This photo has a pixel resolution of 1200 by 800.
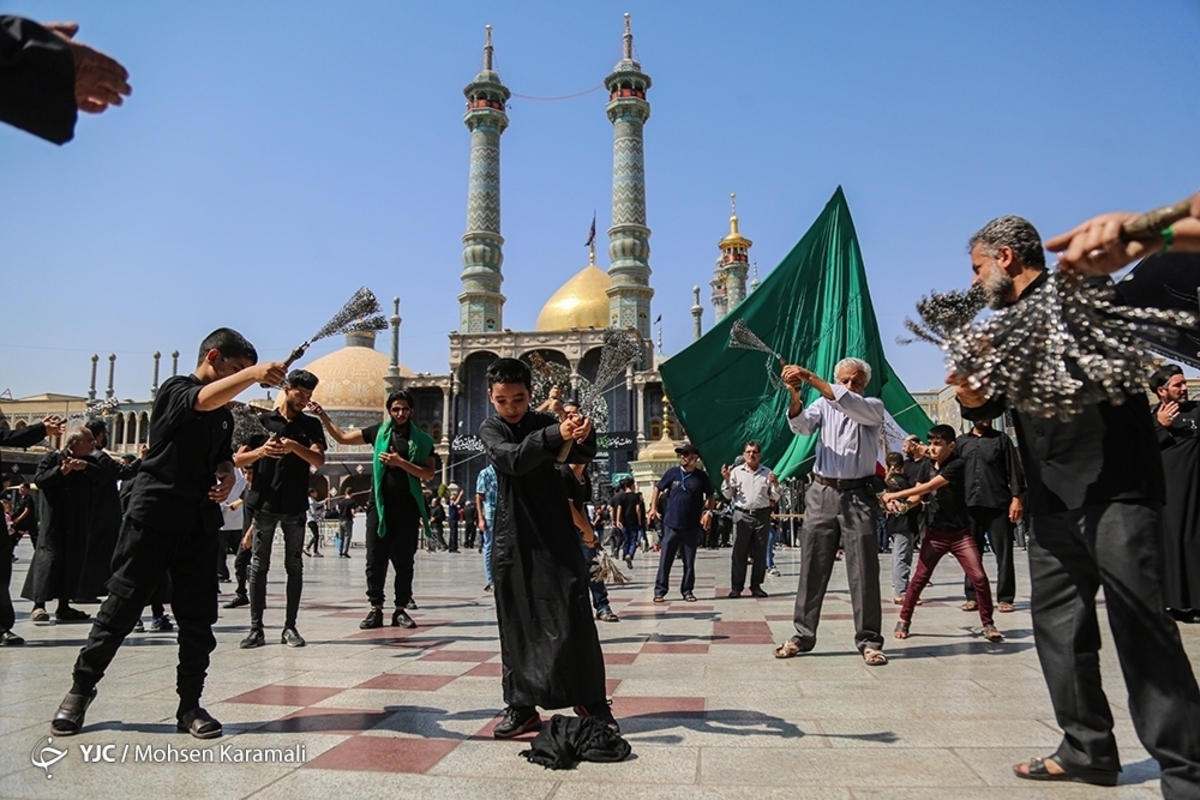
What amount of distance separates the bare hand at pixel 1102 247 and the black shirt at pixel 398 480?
4.88 m

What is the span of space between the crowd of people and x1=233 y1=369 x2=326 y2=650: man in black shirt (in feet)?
0.06

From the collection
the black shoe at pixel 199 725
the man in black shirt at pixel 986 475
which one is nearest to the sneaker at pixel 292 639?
the black shoe at pixel 199 725

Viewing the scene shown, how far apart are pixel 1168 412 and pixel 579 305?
44.8m

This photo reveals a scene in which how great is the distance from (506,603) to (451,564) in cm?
1310

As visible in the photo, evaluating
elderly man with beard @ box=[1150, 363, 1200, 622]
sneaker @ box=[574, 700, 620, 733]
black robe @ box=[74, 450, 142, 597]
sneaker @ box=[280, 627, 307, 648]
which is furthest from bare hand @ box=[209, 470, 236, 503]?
elderly man with beard @ box=[1150, 363, 1200, 622]

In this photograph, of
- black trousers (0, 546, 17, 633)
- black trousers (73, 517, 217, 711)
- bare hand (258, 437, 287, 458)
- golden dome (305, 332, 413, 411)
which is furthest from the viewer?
golden dome (305, 332, 413, 411)

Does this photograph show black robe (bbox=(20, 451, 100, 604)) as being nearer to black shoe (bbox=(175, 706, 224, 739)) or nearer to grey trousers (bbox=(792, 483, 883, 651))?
black shoe (bbox=(175, 706, 224, 739))

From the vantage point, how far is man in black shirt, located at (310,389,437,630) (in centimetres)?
621

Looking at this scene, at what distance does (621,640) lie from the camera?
555cm

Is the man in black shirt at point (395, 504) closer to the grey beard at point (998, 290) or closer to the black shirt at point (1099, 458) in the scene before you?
the grey beard at point (998, 290)

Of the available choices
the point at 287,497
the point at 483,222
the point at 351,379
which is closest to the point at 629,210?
the point at 483,222

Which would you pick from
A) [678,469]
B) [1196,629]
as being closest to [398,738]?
→ [1196,629]

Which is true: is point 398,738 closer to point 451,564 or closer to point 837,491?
point 837,491

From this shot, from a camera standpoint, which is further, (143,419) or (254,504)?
(143,419)
